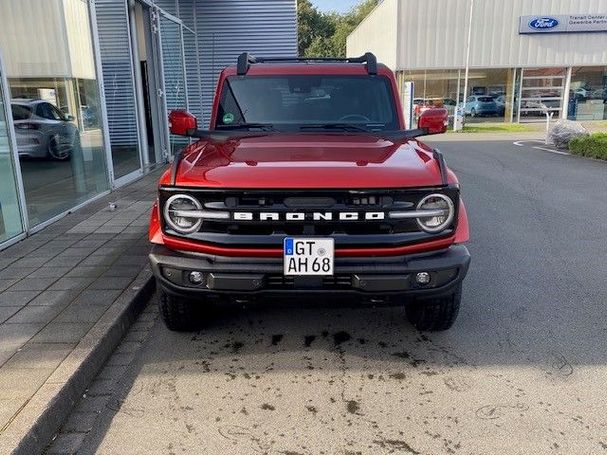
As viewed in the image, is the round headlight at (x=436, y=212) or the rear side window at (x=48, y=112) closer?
the round headlight at (x=436, y=212)

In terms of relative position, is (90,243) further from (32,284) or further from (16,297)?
(16,297)

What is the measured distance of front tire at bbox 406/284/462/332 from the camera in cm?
371

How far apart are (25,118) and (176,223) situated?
4150mm

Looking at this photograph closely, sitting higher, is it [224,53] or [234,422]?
[224,53]

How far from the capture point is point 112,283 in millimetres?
4598

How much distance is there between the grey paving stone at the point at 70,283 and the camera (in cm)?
450

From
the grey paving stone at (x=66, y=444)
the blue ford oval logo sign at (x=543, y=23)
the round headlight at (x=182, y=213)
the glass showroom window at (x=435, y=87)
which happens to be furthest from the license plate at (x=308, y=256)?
the blue ford oval logo sign at (x=543, y=23)

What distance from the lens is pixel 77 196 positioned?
7.77 metres

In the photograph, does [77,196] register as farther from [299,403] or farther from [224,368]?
[299,403]

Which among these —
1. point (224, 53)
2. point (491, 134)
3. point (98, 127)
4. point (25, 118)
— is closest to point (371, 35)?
point (491, 134)

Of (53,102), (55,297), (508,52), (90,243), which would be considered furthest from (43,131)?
(508,52)

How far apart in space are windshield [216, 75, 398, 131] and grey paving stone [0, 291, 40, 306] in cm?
211

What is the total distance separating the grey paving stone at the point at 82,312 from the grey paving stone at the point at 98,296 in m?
0.04

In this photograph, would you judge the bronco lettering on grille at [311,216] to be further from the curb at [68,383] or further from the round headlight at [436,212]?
the curb at [68,383]
